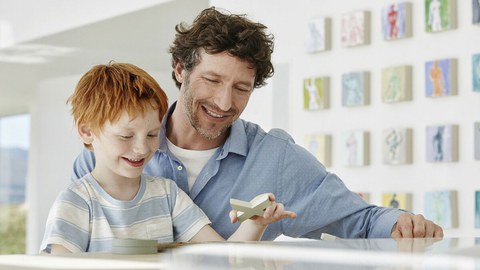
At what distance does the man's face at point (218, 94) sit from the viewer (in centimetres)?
232

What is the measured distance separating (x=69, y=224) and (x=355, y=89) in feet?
9.35

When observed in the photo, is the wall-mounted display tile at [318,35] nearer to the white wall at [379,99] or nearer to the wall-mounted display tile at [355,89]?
the white wall at [379,99]

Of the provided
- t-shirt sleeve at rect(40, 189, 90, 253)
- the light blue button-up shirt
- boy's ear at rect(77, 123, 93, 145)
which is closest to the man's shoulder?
the light blue button-up shirt

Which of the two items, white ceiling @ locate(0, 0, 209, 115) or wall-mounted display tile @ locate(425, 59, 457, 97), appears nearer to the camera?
wall-mounted display tile @ locate(425, 59, 457, 97)

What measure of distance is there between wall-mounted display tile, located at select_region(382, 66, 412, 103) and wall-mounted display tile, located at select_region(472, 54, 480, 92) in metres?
0.38

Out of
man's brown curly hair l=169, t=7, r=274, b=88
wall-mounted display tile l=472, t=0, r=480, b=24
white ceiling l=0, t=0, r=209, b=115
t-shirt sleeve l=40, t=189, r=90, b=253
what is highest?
white ceiling l=0, t=0, r=209, b=115

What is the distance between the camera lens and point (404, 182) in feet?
14.2

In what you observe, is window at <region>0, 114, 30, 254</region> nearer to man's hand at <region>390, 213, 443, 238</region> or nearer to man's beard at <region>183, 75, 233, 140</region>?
man's beard at <region>183, 75, 233, 140</region>

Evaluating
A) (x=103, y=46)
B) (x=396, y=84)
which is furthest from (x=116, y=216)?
(x=103, y=46)

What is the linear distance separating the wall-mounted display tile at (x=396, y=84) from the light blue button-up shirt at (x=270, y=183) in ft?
6.56

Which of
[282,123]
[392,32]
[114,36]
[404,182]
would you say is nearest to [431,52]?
[392,32]

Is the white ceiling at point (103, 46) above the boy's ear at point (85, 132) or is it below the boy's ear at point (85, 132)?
above

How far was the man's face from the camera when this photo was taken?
232 centimetres

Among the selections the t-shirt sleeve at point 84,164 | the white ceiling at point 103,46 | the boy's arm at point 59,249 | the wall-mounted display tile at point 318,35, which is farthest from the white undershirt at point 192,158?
the white ceiling at point 103,46
